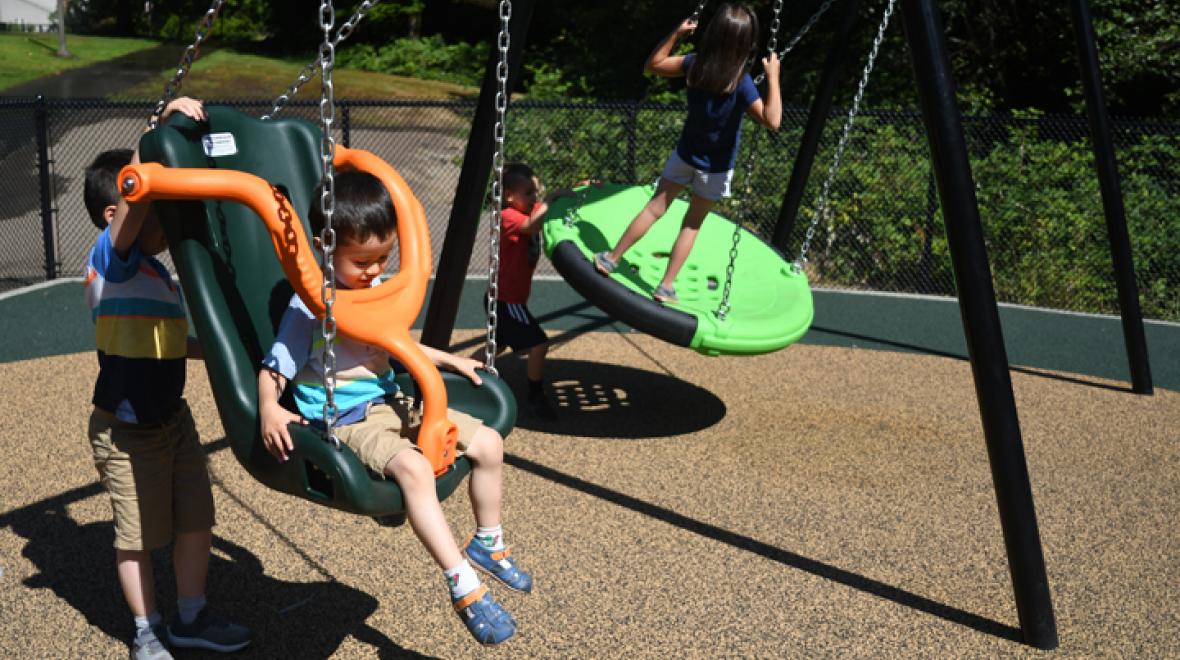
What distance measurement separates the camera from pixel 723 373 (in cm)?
714

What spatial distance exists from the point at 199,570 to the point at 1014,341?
6634 millimetres

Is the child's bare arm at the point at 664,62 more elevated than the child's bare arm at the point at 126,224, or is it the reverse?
the child's bare arm at the point at 664,62

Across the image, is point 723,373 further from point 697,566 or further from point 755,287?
point 697,566

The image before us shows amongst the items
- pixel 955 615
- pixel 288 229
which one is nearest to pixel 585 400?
pixel 955 615

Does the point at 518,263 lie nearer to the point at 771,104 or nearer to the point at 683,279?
the point at 683,279

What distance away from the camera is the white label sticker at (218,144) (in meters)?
3.39

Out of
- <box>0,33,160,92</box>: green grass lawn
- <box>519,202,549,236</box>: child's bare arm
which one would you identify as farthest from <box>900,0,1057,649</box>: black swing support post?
<box>0,33,160,92</box>: green grass lawn

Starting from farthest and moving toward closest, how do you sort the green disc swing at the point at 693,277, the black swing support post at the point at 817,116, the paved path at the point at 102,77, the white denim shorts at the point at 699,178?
the paved path at the point at 102,77 → the black swing support post at the point at 817,116 → the white denim shorts at the point at 699,178 → the green disc swing at the point at 693,277

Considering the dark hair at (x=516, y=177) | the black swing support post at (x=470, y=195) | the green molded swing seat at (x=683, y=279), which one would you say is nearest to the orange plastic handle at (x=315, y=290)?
the black swing support post at (x=470, y=195)

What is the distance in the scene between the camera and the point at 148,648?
331 centimetres

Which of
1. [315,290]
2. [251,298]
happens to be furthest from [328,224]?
[251,298]

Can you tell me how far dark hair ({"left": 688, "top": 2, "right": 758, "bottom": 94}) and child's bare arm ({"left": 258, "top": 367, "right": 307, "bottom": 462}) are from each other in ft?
9.44

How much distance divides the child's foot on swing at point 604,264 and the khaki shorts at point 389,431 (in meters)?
2.22

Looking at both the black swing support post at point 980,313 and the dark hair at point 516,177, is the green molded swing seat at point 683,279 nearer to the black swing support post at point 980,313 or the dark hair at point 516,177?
the dark hair at point 516,177
